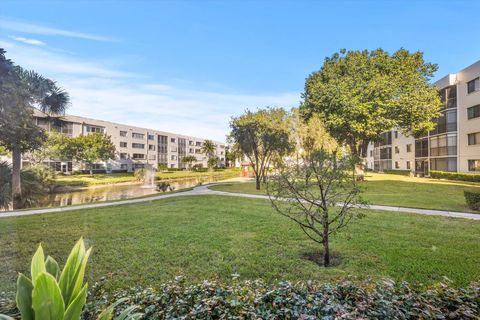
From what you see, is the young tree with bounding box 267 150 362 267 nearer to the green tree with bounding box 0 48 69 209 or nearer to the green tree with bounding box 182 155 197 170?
the green tree with bounding box 0 48 69 209

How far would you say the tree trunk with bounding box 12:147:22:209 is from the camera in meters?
6.11

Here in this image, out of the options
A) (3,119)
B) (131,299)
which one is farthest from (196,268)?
(3,119)

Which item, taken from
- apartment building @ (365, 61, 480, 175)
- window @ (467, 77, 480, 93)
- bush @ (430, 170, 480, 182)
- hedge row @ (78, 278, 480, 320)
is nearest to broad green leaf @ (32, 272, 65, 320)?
hedge row @ (78, 278, 480, 320)

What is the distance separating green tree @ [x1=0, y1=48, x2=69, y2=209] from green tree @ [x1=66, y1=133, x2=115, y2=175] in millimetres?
20422

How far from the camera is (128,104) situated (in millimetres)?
3549

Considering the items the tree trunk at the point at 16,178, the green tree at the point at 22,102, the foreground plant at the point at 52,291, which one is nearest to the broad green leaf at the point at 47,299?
the foreground plant at the point at 52,291

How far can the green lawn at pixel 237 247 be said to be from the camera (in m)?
3.96

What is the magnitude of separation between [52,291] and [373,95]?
19.8 meters

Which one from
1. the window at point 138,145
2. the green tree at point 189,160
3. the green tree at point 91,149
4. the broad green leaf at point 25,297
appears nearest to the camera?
the broad green leaf at point 25,297

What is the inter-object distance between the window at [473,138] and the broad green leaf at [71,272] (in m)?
28.0

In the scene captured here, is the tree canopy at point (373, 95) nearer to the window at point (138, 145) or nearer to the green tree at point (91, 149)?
the green tree at point (91, 149)

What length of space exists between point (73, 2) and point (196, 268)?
154 inches

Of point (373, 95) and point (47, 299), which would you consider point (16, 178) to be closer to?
point (47, 299)

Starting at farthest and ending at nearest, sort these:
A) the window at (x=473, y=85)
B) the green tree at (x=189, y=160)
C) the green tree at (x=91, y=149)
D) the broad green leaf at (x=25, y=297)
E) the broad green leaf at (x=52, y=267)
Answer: the green tree at (x=189, y=160), the green tree at (x=91, y=149), the window at (x=473, y=85), the broad green leaf at (x=52, y=267), the broad green leaf at (x=25, y=297)
